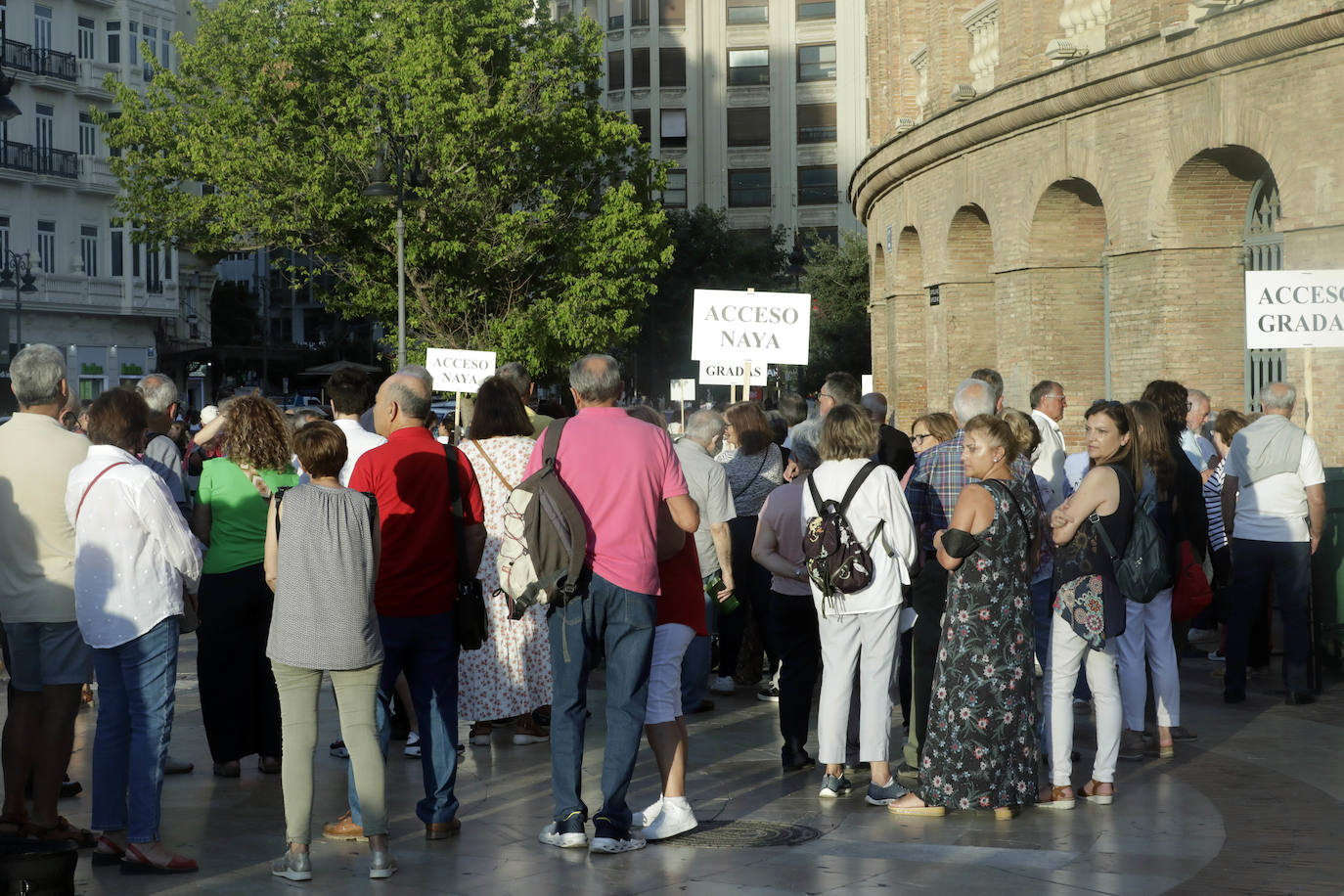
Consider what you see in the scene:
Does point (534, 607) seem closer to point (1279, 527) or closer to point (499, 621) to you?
point (499, 621)

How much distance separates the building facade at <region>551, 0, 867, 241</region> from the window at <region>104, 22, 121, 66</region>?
25873 mm

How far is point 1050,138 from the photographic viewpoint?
20.2m

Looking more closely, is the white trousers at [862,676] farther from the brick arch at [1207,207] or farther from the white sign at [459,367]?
the white sign at [459,367]

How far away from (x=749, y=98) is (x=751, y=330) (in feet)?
215

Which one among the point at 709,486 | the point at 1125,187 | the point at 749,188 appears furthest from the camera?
the point at 749,188

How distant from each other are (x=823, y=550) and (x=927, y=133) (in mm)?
16817

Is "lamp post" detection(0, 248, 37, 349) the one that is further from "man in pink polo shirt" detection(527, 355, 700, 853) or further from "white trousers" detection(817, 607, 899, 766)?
"man in pink polo shirt" detection(527, 355, 700, 853)

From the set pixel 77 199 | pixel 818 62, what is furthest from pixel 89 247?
pixel 818 62

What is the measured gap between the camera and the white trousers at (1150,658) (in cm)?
925

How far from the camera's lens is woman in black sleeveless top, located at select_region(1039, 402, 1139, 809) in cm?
824

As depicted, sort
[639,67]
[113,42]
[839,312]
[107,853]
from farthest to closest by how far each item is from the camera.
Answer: [639,67]
[113,42]
[839,312]
[107,853]

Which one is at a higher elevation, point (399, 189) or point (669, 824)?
point (399, 189)

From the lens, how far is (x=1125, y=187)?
18609 millimetres

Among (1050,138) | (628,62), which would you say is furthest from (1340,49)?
(628,62)
